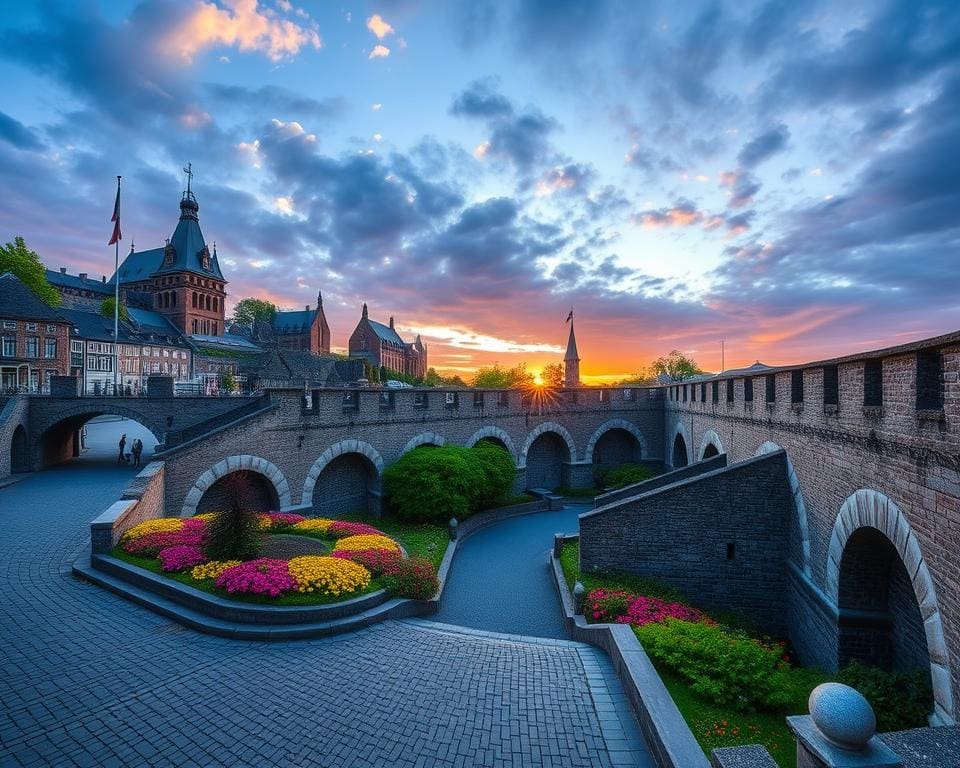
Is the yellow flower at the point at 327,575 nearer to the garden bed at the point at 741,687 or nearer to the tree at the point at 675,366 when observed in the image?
the garden bed at the point at 741,687

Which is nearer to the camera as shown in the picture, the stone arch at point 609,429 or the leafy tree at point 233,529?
the leafy tree at point 233,529

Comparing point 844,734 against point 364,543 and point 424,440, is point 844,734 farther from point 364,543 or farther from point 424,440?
point 424,440

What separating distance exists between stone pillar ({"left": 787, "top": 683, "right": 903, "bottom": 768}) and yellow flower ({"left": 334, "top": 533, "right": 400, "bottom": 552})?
9533 millimetres

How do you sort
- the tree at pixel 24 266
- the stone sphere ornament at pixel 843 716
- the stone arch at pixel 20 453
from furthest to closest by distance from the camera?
the tree at pixel 24 266
the stone arch at pixel 20 453
the stone sphere ornament at pixel 843 716

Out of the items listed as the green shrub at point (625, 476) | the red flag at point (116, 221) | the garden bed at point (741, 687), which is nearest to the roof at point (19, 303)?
the red flag at point (116, 221)

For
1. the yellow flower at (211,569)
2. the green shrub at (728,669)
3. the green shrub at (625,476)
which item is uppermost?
the yellow flower at (211,569)

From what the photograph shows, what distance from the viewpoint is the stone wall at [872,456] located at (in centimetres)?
549

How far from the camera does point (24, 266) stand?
39875mm

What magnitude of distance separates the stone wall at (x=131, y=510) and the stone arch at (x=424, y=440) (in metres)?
8.74

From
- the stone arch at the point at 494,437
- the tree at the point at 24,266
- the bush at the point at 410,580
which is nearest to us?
the bush at the point at 410,580

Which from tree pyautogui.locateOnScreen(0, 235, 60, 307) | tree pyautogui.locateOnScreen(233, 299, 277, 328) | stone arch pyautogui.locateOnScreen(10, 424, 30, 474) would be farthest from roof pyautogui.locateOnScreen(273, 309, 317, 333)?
stone arch pyautogui.locateOnScreen(10, 424, 30, 474)

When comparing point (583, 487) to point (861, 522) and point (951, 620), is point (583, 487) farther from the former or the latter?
point (951, 620)

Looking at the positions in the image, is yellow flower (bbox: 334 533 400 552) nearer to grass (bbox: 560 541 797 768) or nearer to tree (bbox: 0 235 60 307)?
grass (bbox: 560 541 797 768)

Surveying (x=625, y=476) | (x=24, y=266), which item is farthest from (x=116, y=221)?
(x=625, y=476)
